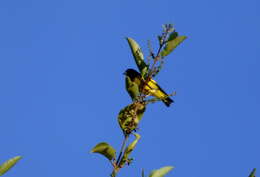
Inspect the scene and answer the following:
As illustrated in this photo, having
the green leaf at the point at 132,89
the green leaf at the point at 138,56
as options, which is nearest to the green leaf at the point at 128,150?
the green leaf at the point at 132,89

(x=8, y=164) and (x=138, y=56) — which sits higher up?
(x=138, y=56)

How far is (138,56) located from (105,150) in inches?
23.9

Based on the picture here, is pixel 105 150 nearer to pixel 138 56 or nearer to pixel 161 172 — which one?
pixel 161 172

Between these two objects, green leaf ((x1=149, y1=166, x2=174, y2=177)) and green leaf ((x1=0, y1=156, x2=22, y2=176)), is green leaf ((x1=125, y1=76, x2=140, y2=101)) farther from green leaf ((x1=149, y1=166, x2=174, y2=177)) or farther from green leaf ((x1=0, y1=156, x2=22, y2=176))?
green leaf ((x1=0, y1=156, x2=22, y2=176))

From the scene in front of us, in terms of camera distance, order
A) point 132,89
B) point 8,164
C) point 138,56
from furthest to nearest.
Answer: point 138,56 → point 132,89 → point 8,164

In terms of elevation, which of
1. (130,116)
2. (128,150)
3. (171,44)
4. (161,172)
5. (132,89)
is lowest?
(161,172)

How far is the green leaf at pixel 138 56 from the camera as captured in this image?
2334 mm

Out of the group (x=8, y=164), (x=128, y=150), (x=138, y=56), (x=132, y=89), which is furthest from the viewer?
(x=138, y=56)

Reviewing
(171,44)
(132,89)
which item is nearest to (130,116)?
(132,89)

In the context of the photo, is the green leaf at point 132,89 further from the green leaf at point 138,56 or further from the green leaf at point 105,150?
the green leaf at point 105,150

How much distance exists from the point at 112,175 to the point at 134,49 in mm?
830

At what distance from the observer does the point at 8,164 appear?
1.97 metres

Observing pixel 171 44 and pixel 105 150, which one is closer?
pixel 105 150

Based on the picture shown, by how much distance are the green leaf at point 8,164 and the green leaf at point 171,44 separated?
937 millimetres
